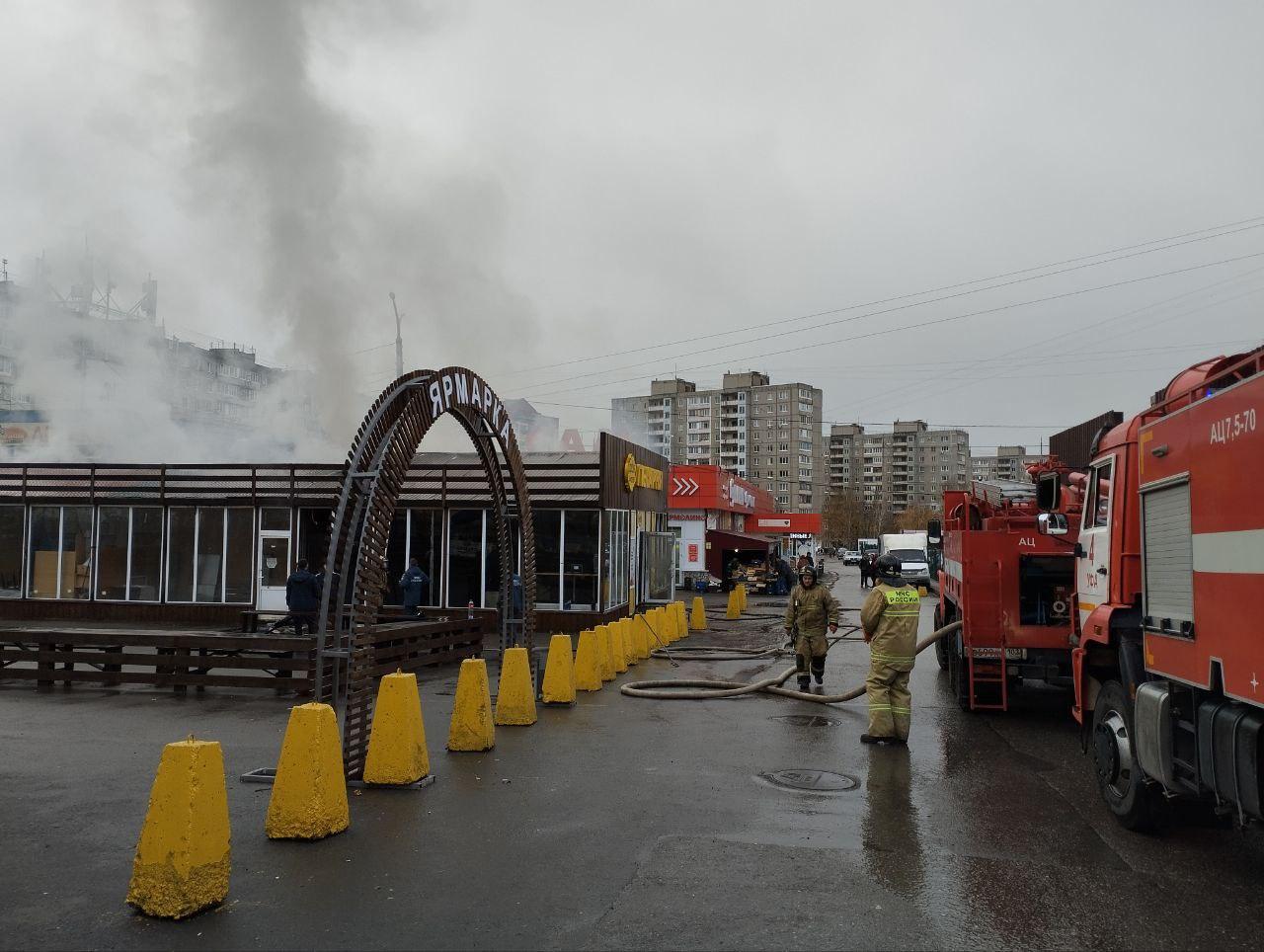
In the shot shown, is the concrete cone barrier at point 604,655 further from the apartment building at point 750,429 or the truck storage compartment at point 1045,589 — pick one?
the apartment building at point 750,429

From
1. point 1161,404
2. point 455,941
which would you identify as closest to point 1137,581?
point 1161,404

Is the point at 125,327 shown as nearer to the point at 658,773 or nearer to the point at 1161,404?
the point at 658,773

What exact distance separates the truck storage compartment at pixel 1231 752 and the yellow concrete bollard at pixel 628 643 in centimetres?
1018

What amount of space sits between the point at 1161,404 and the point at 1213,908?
3.38 metres

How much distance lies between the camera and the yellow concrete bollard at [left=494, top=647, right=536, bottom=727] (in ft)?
33.6

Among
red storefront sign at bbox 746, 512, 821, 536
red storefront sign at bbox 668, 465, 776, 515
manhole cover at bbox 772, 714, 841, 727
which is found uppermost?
red storefront sign at bbox 668, 465, 776, 515

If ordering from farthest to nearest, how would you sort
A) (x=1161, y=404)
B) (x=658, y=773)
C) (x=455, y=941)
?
(x=658, y=773), (x=1161, y=404), (x=455, y=941)

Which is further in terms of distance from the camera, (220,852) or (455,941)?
(220,852)

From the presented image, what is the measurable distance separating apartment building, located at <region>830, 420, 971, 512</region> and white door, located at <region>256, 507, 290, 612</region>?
477ft

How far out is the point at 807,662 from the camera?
13.0 meters

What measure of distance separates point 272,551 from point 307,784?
18.5 meters

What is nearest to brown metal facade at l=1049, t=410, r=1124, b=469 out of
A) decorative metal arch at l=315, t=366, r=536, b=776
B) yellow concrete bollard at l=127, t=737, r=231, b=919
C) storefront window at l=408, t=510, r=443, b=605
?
storefront window at l=408, t=510, r=443, b=605

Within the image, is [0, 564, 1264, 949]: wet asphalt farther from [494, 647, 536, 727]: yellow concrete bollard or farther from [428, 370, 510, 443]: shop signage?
[428, 370, 510, 443]: shop signage

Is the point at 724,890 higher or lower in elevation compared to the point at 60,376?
lower
